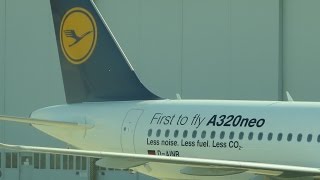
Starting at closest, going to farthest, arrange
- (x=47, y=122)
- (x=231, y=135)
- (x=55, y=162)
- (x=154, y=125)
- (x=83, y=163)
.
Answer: (x=231, y=135), (x=47, y=122), (x=154, y=125), (x=83, y=163), (x=55, y=162)

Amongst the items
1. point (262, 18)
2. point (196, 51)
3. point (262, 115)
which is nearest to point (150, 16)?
point (196, 51)

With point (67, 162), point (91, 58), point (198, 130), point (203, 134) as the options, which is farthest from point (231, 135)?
point (67, 162)

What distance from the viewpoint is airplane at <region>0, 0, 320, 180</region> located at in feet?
54.6

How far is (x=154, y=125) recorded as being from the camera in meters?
19.9

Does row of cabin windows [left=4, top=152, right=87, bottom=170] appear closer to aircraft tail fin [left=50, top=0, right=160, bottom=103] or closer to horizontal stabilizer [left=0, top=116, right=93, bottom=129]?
aircraft tail fin [left=50, top=0, right=160, bottom=103]

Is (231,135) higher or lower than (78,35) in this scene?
lower

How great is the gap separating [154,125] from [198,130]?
4.20ft

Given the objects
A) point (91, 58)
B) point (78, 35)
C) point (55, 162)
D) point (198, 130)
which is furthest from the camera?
point (55, 162)

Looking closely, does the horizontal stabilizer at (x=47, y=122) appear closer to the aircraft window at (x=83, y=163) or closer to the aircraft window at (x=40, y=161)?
the aircraft window at (x=83, y=163)

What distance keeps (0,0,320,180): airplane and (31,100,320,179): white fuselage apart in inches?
0.8

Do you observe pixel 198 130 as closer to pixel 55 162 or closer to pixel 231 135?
pixel 231 135

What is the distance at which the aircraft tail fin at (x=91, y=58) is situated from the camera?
70.1 feet

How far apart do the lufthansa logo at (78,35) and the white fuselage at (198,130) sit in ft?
4.10

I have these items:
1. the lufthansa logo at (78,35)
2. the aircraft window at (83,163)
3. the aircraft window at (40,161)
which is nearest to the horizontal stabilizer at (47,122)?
the lufthansa logo at (78,35)
